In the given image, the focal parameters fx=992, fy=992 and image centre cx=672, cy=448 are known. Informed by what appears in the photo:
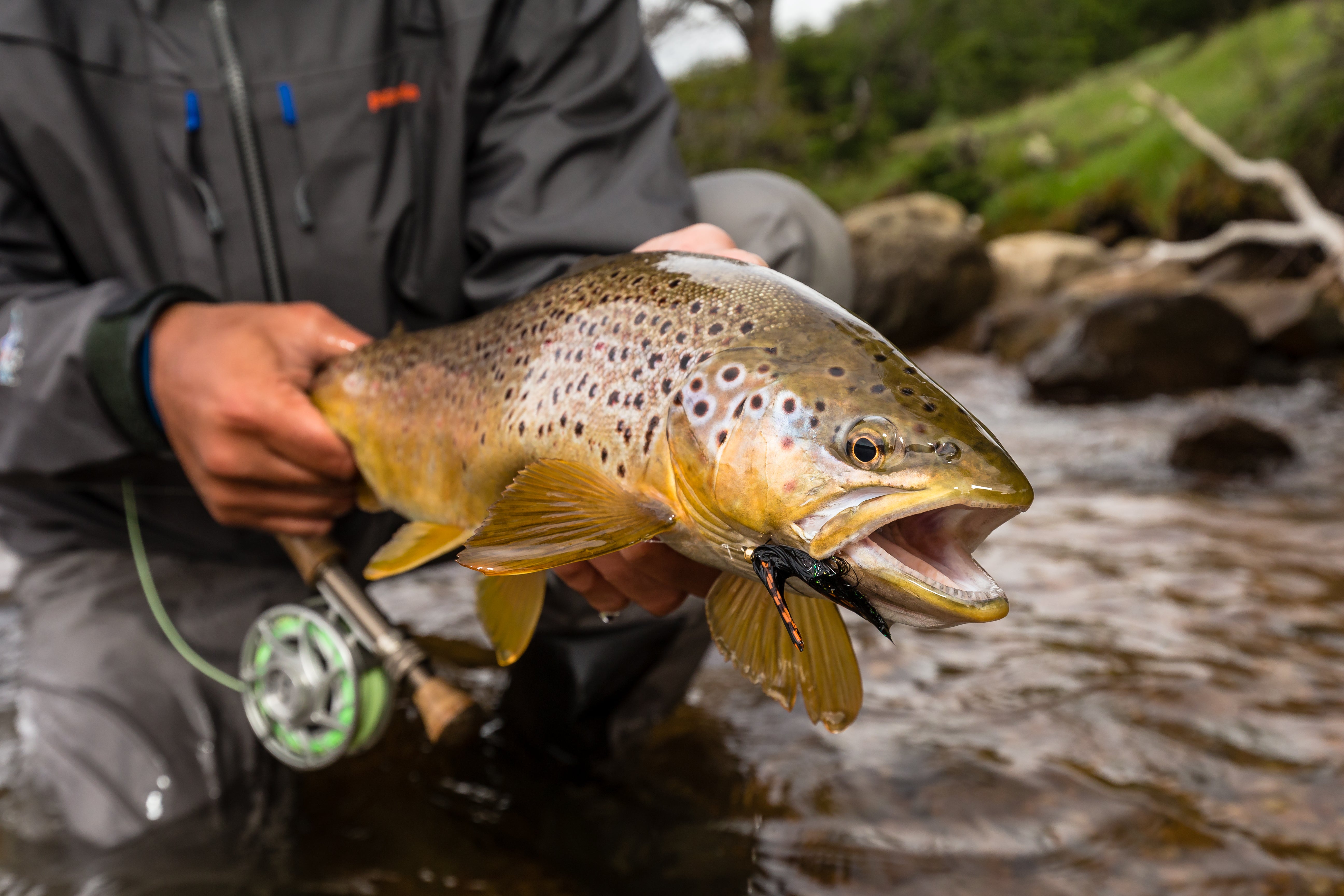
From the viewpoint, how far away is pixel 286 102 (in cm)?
231

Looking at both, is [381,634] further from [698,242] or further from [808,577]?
[808,577]

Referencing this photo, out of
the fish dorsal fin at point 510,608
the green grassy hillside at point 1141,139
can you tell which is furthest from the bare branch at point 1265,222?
the fish dorsal fin at point 510,608

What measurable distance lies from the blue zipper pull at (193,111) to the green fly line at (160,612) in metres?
0.85

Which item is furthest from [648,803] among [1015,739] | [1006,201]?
[1006,201]

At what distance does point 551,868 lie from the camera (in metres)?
2.03

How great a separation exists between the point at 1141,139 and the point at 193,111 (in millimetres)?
18721

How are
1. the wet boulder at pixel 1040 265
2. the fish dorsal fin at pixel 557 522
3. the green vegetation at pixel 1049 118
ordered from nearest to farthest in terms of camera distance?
the fish dorsal fin at pixel 557 522
the green vegetation at pixel 1049 118
the wet boulder at pixel 1040 265

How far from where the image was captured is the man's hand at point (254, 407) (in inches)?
69.0

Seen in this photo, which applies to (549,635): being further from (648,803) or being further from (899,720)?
(899,720)

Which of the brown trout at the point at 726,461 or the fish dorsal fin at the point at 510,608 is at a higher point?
the brown trout at the point at 726,461

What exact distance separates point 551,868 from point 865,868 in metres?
0.63

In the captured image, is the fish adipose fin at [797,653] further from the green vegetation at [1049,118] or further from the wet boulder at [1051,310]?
the green vegetation at [1049,118]

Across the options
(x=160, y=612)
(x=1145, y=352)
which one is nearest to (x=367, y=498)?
(x=160, y=612)

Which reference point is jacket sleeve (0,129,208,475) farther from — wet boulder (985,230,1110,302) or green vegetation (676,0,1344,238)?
wet boulder (985,230,1110,302)
